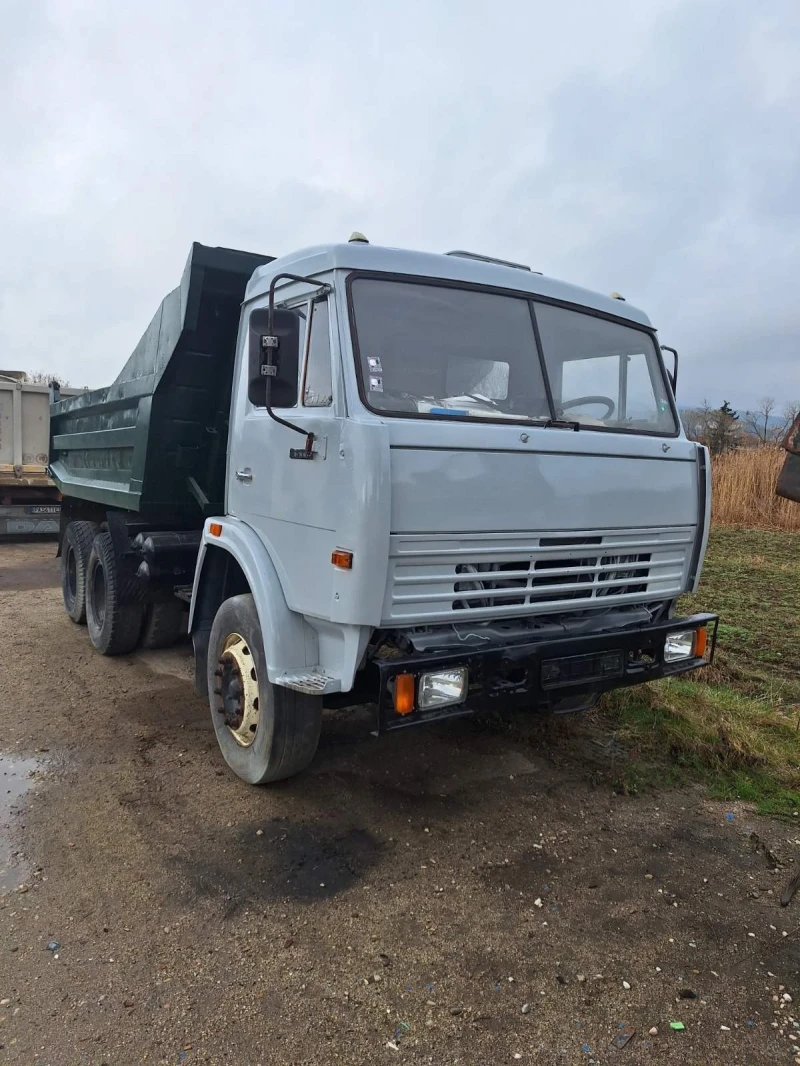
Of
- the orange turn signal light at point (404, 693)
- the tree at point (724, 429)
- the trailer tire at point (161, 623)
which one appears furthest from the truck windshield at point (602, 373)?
the tree at point (724, 429)

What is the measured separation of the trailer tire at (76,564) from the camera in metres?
6.45

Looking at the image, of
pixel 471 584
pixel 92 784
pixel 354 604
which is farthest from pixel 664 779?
pixel 92 784

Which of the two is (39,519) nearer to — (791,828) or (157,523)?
(157,523)

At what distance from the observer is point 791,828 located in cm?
357

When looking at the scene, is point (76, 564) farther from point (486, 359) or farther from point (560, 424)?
point (560, 424)

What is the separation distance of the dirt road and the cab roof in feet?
8.36

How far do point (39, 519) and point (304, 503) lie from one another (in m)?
9.85

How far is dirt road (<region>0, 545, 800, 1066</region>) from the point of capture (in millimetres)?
2293

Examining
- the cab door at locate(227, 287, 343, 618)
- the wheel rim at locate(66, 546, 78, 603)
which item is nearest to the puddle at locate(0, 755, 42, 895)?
the cab door at locate(227, 287, 343, 618)

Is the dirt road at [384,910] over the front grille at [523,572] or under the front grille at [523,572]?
under

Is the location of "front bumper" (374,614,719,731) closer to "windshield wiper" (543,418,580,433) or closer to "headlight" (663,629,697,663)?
"headlight" (663,629,697,663)

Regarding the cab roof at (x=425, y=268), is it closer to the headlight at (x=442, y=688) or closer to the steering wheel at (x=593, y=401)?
the steering wheel at (x=593, y=401)

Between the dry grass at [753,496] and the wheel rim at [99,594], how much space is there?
523 inches

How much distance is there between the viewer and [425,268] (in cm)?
332
